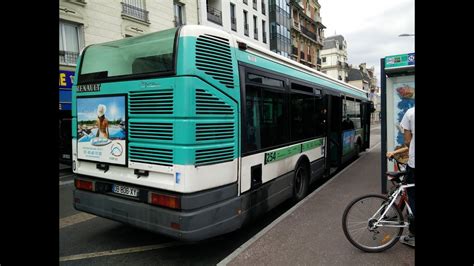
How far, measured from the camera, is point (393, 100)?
230 inches

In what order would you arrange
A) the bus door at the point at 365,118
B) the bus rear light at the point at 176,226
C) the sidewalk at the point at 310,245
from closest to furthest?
the bus rear light at the point at 176,226
the sidewalk at the point at 310,245
the bus door at the point at 365,118

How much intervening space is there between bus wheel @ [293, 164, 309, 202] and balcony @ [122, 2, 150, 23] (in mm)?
14296

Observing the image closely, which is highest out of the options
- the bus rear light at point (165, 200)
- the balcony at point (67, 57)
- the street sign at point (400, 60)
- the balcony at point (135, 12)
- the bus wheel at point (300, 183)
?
the balcony at point (135, 12)

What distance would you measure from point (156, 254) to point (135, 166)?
122cm

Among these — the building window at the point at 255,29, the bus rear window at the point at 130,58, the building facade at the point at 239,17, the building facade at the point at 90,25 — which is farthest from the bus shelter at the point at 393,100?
the building window at the point at 255,29

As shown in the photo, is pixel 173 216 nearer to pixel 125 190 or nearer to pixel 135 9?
pixel 125 190

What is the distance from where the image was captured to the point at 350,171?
8266mm

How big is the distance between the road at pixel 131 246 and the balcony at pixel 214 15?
1954 centimetres

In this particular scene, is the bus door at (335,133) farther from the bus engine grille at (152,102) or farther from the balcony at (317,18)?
the balcony at (317,18)

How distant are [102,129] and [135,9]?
15081 mm

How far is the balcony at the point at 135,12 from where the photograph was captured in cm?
1603
